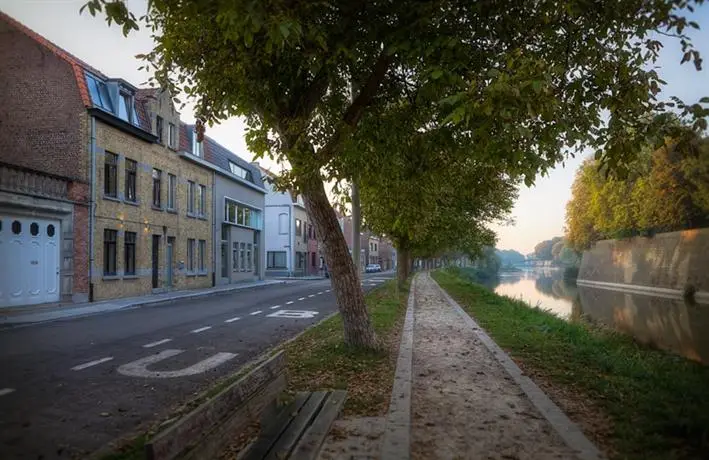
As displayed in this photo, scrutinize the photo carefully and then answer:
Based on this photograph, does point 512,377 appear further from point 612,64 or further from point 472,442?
point 612,64

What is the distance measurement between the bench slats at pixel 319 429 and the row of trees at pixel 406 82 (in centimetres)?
285

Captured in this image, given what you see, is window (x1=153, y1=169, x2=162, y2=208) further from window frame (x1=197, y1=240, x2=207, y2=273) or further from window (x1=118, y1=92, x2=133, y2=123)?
window frame (x1=197, y1=240, x2=207, y2=273)

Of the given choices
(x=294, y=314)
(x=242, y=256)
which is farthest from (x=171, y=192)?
(x=294, y=314)

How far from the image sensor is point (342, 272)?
27.8 feet

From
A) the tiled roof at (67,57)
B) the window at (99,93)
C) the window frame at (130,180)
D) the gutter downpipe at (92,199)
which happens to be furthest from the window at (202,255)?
the tiled roof at (67,57)

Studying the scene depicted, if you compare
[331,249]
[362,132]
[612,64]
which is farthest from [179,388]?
[612,64]

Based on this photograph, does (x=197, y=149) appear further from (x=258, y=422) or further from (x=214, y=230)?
(x=258, y=422)

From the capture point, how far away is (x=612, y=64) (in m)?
6.32

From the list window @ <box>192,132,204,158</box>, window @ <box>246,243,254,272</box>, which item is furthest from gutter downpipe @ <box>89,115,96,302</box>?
window @ <box>246,243,254,272</box>

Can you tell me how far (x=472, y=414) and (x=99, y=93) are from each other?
2139 cm

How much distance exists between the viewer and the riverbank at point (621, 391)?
447 cm

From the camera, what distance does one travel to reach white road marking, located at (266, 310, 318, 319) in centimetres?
1579

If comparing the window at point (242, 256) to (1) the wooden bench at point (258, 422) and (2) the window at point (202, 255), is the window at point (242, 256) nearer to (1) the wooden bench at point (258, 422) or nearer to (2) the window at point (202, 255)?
(2) the window at point (202, 255)

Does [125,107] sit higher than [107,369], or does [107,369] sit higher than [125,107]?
[125,107]
